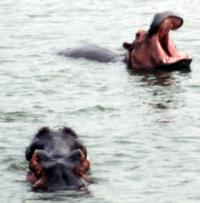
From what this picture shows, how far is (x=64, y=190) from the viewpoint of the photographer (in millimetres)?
11164

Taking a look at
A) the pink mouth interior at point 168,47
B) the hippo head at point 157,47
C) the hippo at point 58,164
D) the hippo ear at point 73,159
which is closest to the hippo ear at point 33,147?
the hippo at point 58,164

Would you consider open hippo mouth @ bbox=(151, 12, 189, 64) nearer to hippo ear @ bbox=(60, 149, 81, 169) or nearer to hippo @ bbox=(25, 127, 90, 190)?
hippo @ bbox=(25, 127, 90, 190)

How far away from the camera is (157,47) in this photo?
58.2 ft

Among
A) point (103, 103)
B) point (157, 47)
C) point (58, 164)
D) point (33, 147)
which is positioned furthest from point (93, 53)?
point (58, 164)

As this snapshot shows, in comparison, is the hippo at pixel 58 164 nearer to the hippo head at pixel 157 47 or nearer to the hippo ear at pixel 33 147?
the hippo ear at pixel 33 147

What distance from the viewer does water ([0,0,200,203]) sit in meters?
12.0

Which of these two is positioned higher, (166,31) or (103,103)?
(166,31)

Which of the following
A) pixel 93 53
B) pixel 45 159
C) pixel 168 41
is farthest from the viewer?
pixel 93 53

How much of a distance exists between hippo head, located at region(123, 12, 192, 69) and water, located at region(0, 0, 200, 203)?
219 mm

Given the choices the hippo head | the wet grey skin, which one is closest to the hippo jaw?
the hippo head

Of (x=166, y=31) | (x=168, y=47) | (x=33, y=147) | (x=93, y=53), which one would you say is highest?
(x=33, y=147)

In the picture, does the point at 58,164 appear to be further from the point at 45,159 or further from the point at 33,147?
the point at 33,147

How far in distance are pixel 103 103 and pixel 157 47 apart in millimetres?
2459

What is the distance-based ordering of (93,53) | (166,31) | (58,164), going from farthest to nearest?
(93,53), (166,31), (58,164)
